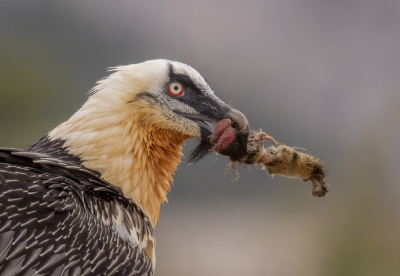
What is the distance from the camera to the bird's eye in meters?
3.46

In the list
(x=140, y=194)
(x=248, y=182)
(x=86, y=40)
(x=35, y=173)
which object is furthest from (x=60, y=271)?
(x=86, y=40)

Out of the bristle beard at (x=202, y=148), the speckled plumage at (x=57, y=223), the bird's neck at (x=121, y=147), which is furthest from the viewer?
the bristle beard at (x=202, y=148)

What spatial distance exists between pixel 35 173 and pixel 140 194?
0.64m

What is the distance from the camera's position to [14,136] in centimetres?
847

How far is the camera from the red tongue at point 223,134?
3.35 m

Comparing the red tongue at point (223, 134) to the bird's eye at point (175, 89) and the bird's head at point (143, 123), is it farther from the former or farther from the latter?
the bird's eye at point (175, 89)

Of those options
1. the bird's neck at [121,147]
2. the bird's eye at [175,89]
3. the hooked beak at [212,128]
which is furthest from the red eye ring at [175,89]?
the bird's neck at [121,147]

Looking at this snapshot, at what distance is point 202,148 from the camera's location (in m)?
3.52

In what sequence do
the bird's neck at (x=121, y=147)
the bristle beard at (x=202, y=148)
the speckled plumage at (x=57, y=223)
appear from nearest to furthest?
the speckled plumage at (x=57, y=223) < the bird's neck at (x=121, y=147) < the bristle beard at (x=202, y=148)

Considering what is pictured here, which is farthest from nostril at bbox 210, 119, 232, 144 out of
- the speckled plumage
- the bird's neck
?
the speckled plumage

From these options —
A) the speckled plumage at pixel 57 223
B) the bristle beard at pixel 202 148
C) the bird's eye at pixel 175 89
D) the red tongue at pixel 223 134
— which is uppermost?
the bird's eye at pixel 175 89

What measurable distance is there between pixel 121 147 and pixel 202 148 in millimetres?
482

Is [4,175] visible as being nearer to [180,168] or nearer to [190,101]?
[190,101]

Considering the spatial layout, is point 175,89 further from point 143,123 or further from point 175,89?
point 143,123
